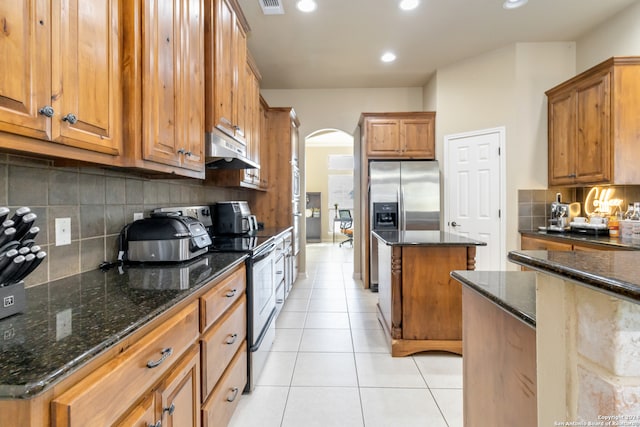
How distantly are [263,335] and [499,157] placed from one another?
11.4 ft

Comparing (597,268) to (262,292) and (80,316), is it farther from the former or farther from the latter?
(262,292)

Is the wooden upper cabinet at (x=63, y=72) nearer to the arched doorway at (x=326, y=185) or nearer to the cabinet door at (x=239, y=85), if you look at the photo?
the cabinet door at (x=239, y=85)

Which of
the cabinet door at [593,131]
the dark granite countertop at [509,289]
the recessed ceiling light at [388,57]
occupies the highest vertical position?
the recessed ceiling light at [388,57]

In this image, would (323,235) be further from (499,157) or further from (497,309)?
(497,309)

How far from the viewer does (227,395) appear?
1621 mm

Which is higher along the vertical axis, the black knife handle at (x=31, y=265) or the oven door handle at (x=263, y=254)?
the black knife handle at (x=31, y=265)

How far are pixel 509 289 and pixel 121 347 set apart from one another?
1215 mm

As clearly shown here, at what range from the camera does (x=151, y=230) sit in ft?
5.51

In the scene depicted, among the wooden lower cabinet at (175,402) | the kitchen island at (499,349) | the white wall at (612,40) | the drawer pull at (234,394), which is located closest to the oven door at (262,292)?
the drawer pull at (234,394)

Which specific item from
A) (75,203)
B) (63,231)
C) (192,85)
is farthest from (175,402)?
(192,85)

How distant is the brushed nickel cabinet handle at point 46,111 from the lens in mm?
890

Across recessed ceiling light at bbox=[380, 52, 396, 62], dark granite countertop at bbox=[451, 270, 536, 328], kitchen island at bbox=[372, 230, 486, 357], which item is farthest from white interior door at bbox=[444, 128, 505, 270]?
dark granite countertop at bbox=[451, 270, 536, 328]

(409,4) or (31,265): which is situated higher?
(409,4)

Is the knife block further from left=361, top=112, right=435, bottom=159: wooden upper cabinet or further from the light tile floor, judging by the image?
left=361, top=112, right=435, bottom=159: wooden upper cabinet
